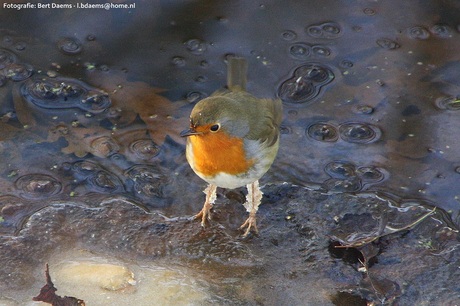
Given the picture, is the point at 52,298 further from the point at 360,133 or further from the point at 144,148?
the point at 360,133

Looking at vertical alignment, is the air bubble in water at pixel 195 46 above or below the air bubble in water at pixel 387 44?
above

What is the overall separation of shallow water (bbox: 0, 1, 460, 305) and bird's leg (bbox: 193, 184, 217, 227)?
6 cm

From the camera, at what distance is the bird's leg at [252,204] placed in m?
3.88

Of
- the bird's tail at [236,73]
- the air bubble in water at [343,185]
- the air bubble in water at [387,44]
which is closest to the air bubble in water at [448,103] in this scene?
the air bubble in water at [387,44]

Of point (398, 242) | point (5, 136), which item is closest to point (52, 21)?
point (5, 136)

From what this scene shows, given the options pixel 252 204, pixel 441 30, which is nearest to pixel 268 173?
pixel 252 204

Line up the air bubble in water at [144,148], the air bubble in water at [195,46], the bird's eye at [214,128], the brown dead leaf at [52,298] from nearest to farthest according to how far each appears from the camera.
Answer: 1. the brown dead leaf at [52,298]
2. the bird's eye at [214,128]
3. the air bubble in water at [144,148]
4. the air bubble in water at [195,46]

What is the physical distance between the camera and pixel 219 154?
362 cm

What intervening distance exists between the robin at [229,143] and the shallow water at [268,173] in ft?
1.16

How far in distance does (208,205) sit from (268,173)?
528mm

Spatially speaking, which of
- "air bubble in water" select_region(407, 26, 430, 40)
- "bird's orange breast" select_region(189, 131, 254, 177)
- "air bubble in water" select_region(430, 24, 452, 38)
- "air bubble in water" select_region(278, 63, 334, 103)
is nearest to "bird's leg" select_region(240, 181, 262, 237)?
"bird's orange breast" select_region(189, 131, 254, 177)

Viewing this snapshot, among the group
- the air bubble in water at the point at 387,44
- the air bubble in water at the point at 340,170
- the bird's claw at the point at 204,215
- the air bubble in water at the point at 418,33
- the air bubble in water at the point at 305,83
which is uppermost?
the air bubble in water at the point at 418,33

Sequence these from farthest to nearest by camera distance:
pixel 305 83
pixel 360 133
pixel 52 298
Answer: pixel 305 83 < pixel 360 133 < pixel 52 298

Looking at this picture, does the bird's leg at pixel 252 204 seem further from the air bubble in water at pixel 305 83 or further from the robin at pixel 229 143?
the air bubble in water at pixel 305 83
